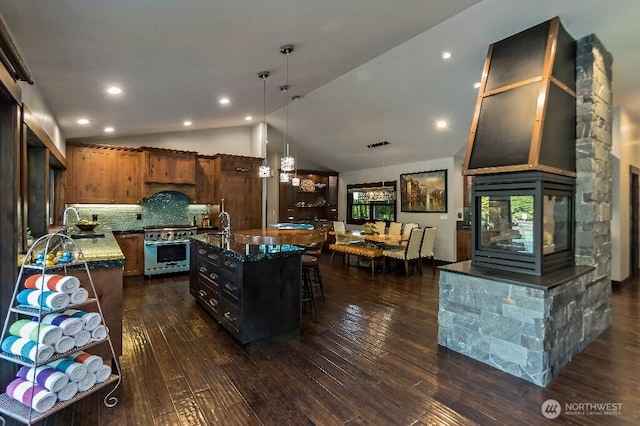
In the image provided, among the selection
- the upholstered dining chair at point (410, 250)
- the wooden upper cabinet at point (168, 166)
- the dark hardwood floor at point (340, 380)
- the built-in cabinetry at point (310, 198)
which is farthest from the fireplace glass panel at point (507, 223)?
the built-in cabinetry at point (310, 198)

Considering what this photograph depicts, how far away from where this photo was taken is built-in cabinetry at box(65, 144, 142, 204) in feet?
19.0

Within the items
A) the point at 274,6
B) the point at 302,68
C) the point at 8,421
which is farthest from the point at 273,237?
the point at 302,68

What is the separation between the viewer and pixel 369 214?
9727 mm

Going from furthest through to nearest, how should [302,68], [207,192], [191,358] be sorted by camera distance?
[207,192], [302,68], [191,358]

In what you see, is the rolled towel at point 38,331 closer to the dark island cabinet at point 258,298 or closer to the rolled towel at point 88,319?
the rolled towel at point 88,319

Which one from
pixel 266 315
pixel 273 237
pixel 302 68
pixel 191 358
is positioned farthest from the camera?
pixel 302 68

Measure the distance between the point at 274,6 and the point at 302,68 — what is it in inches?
70.2

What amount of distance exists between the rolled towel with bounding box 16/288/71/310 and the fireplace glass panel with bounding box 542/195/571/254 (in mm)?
3634

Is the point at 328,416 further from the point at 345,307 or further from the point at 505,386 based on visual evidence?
the point at 345,307

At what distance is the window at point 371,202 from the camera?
9.00 meters

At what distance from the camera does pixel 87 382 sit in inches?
81.4

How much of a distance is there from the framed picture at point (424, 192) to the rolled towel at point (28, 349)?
24.0ft

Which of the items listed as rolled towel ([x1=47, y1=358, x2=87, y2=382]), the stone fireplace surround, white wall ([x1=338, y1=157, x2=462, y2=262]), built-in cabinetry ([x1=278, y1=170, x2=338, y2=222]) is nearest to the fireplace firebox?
the stone fireplace surround

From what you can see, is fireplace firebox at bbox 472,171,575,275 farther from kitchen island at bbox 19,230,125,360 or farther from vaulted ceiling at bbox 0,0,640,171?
kitchen island at bbox 19,230,125,360
